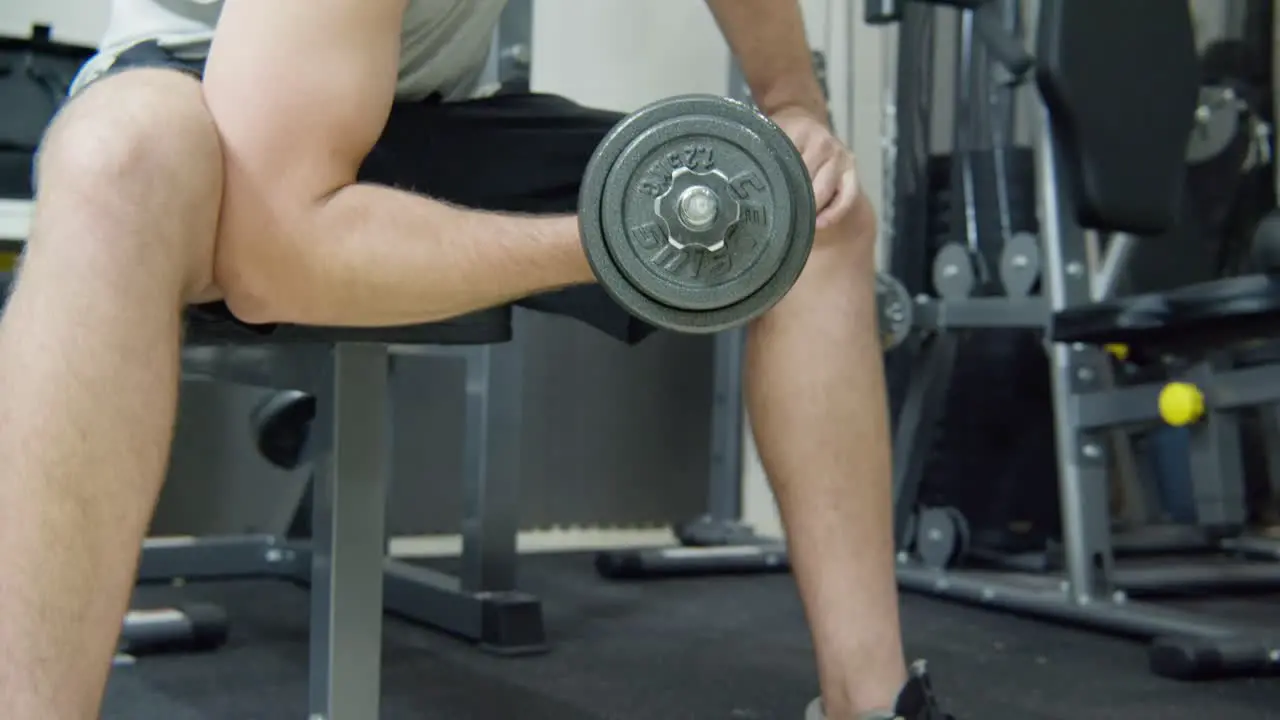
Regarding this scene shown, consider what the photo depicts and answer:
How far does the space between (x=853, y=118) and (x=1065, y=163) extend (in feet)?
3.50

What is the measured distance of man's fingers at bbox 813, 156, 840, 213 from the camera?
100cm

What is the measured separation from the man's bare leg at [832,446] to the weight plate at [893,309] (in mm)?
1224

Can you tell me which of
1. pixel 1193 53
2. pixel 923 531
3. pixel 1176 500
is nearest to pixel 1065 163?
pixel 1193 53

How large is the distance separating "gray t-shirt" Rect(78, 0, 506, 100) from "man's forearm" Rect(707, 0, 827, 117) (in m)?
0.24

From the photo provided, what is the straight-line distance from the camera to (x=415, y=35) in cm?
111

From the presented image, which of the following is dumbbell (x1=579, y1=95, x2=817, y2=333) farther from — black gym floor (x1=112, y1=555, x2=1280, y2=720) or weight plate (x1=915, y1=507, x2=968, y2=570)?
weight plate (x1=915, y1=507, x2=968, y2=570)

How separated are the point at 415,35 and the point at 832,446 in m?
0.52

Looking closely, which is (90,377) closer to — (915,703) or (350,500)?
(350,500)

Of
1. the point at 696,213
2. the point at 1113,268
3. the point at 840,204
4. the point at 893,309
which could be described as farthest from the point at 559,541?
the point at 696,213

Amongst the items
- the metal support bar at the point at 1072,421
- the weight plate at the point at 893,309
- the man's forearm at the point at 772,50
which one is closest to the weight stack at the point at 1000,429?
the weight plate at the point at 893,309

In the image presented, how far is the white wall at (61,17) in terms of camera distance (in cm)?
218

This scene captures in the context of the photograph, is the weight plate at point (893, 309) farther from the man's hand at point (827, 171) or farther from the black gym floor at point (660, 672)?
the man's hand at point (827, 171)

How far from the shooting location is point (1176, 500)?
276 centimetres

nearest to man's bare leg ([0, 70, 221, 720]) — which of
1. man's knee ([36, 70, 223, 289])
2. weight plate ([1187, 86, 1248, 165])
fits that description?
man's knee ([36, 70, 223, 289])
